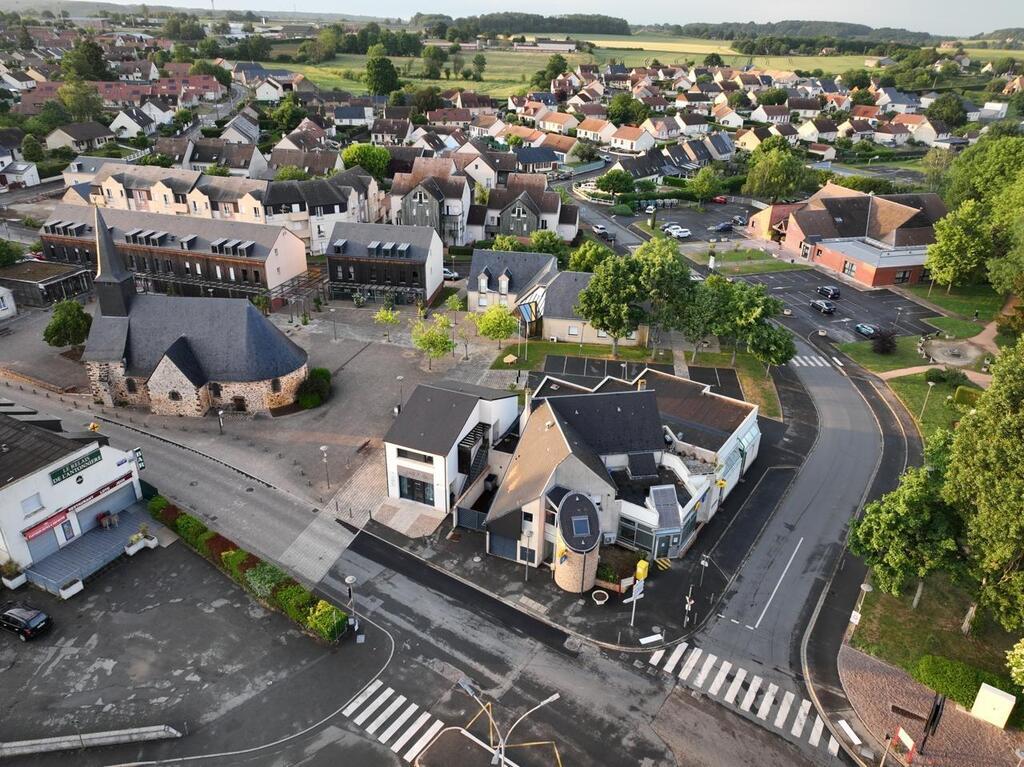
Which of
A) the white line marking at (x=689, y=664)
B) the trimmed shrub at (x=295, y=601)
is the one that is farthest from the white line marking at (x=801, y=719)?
the trimmed shrub at (x=295, y=601)

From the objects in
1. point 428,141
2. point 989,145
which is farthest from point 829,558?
point 428,141

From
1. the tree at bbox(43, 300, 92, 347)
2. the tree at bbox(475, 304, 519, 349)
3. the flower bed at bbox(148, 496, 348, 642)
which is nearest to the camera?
the flower bed at bbox(148, 496, 348, 642)

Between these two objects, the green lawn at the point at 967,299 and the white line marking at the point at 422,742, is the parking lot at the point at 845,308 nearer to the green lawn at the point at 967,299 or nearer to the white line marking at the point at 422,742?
the green lawn at the point at 967,299

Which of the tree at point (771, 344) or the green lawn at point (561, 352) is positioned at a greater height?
the tree at point (771, 344)

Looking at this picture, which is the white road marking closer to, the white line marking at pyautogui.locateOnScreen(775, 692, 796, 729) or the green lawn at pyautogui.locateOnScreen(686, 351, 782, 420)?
the white line marking at pyautogui.locateOnScreen(775, 692, 796, 729)

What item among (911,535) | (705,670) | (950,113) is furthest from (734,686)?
(950,113)

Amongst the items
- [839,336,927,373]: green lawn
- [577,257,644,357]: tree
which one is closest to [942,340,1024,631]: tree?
[577,257,644,357]: tree
